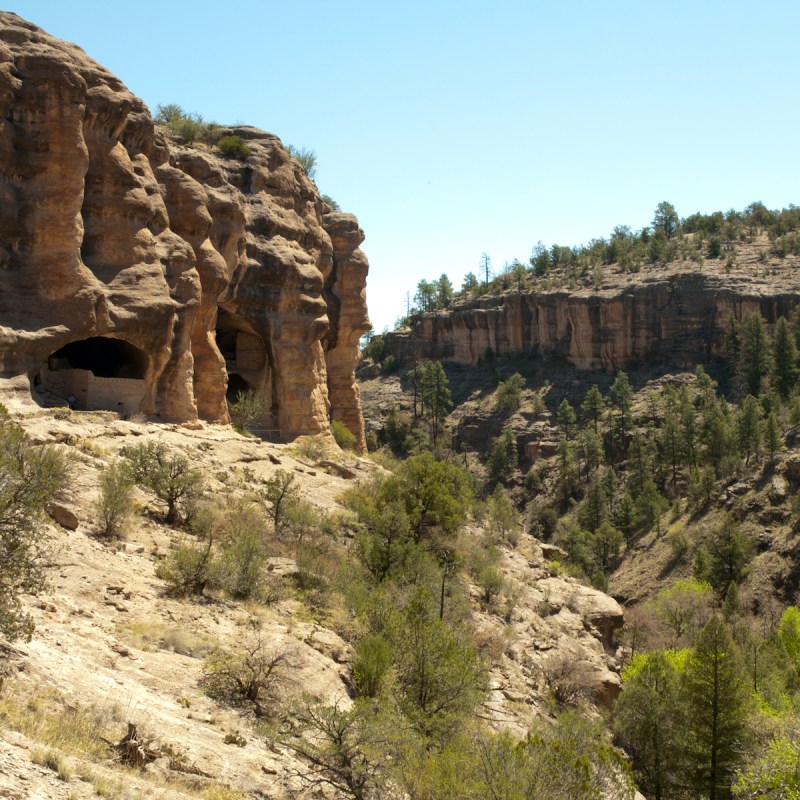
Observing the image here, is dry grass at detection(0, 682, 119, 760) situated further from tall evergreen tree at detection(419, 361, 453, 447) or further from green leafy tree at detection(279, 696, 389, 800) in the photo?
tall evergreen tree at detection(419, 361, 453, 447)

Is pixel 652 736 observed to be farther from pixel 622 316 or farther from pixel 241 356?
pixel 622 316

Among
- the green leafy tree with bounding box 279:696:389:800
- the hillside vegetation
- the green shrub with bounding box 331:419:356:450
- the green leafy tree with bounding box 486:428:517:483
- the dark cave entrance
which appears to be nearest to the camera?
the green leafy tree with bounding box 279:696:389:800

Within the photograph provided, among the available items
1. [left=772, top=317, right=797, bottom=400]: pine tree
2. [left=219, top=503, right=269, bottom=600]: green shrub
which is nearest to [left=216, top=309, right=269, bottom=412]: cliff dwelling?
[left=219, top=503, right=269, bottom=600]: green shrub

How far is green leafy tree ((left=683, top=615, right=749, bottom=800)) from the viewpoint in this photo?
23.1 metres

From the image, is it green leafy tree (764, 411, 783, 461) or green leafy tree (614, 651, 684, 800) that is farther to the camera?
green leafy tree (764, 411, 783, 461)

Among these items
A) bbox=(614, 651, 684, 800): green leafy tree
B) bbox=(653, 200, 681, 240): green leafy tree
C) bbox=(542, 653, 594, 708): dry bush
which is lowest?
bbox=(614, 651, 684, 800): green leafy tree

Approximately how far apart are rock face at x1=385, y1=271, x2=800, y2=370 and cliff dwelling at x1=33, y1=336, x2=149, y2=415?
70.9 metres

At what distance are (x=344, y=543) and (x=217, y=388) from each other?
11453 mm

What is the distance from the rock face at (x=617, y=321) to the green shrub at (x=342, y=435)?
57240 millimetres

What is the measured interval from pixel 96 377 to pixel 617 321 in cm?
7461

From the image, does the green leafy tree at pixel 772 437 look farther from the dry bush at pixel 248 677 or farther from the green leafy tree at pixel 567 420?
the dry bush at pixel 248 677

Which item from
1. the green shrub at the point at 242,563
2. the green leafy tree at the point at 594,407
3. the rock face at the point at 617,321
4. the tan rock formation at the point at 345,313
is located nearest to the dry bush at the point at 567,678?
the green shrub at the point at 242,563

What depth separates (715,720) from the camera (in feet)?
76.3

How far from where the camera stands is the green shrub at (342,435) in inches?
1658
